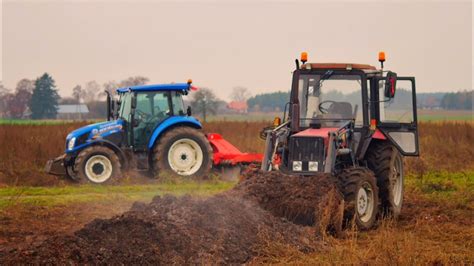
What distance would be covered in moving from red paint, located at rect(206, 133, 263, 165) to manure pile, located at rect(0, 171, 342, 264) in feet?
19.3

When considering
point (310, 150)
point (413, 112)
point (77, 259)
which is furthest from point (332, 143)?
point (77, 259)

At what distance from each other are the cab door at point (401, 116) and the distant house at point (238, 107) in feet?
99.7

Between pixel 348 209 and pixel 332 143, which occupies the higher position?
pixel 332 143

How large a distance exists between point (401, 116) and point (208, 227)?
15.5ft

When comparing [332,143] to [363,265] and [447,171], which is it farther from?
[447,171]

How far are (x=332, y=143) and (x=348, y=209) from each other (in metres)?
1.00

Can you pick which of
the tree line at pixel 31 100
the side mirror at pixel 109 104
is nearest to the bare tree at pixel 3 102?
the tree line at pixel 31 100

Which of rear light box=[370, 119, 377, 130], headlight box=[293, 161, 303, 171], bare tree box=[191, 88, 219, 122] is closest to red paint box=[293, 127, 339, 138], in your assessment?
headlight box=[293, 161, 303, 171]

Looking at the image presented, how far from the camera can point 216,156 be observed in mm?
19250

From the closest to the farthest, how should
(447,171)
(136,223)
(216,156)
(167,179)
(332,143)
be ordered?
(136,223) < (332,143) < (167,179) < (216,156) < (447,171)

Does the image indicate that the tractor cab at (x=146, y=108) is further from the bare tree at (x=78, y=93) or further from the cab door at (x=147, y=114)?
the bare tree at (x=78, y=93)

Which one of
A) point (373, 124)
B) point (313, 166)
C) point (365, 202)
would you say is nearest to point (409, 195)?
point (373, 124)

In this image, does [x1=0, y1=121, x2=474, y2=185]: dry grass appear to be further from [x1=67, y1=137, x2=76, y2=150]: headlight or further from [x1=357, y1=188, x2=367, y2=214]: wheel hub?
[x1=357, y1=188, x2=367, y2=214]: wheel hub

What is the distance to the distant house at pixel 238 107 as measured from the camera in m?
44.3
